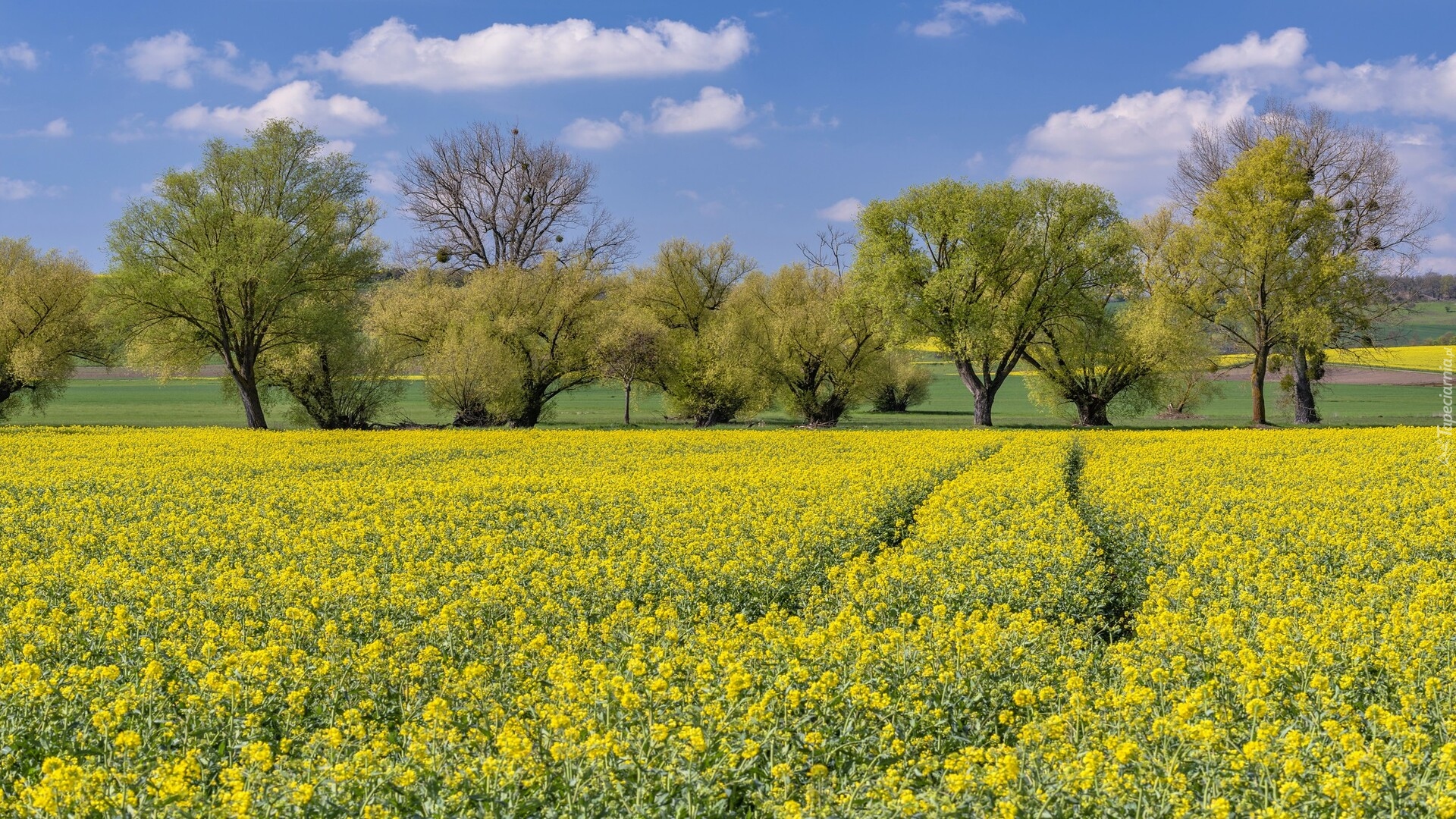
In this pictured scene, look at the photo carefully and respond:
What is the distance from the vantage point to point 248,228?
42.0 meters

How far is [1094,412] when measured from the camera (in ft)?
160

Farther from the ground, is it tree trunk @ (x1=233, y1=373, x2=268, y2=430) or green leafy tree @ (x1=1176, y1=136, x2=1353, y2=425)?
green leafy tree @ (x1=1176, y1=136, x2=1353, y2=425)

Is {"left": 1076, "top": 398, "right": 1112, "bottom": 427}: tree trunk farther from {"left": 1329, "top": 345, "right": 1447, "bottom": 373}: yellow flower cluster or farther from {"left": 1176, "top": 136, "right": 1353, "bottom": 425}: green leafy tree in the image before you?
{"left": 1329, "top": 345, "right": 1447, "bottom": 373}: yellow flower cluster

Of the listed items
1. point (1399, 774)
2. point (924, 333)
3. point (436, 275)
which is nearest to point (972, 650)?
point (1399, 774)

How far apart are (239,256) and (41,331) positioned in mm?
12895

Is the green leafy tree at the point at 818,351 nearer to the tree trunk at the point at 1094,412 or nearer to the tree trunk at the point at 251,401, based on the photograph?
the tree trunk at the point at 1094,412

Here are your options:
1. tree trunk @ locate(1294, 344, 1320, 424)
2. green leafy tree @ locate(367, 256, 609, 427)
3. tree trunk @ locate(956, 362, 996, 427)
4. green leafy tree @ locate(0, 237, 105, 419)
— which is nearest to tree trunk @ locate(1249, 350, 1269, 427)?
tree trunk @ locate(1294, 344, 1320, 424)

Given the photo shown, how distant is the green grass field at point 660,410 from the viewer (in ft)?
169

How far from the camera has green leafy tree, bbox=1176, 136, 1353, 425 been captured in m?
44.0

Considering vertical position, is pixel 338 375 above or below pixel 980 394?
above

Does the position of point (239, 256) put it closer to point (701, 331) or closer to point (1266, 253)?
point (701, 331)

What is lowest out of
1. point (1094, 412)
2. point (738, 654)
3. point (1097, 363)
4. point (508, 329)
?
point (738, 654)

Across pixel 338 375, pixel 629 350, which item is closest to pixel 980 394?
pixel 629 350

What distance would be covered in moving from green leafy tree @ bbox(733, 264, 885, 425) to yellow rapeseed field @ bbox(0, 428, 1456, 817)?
33236mm
